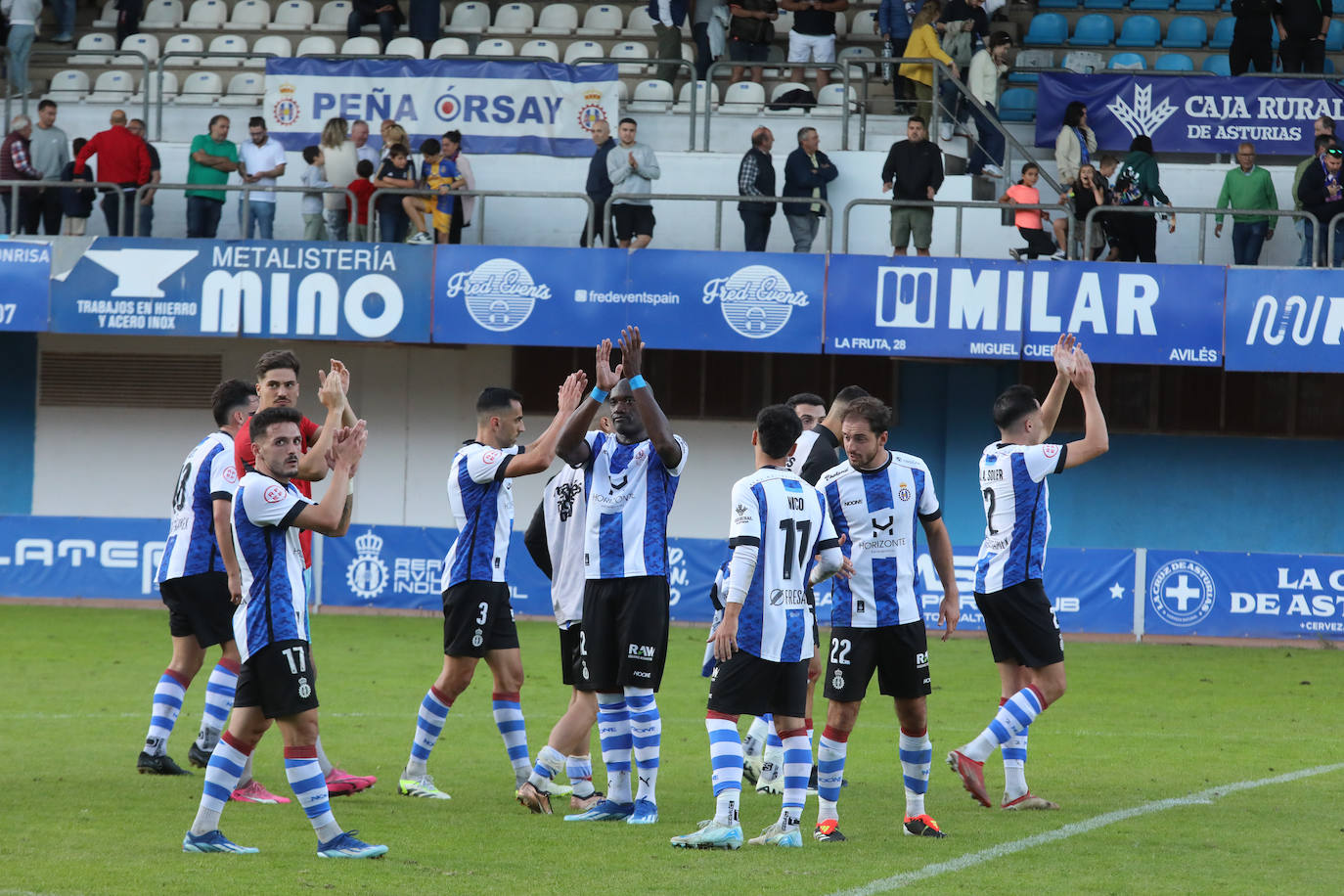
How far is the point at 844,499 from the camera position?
322 inches

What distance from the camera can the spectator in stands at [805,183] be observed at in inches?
802

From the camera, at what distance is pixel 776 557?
24.9ft

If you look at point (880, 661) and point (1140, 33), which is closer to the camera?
point (880, 661)

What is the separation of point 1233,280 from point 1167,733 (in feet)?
30.5

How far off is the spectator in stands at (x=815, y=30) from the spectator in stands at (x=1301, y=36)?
20.7 ft

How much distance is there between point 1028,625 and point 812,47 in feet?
52.6

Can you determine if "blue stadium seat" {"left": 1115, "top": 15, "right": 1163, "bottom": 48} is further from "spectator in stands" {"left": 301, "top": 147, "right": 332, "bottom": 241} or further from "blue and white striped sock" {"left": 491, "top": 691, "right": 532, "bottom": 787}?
"blue and white striped sock" {"left": 491, "top": 691, "right": 532, "bottom": 787}

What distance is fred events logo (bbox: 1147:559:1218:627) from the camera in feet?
61.5

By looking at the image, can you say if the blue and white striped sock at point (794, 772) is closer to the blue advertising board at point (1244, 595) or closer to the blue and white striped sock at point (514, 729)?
the blue and white striped sock at point (514, 729)

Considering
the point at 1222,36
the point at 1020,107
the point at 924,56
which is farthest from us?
the point at 1222,36

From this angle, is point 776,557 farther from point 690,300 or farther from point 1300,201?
point 1300,201

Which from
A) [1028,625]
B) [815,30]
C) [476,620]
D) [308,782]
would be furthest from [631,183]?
[308,782]

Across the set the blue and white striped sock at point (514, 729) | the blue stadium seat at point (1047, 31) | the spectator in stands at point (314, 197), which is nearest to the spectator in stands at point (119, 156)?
the spectator in stands at point (314, 197)

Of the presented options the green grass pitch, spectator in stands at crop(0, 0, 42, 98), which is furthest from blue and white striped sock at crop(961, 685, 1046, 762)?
spectator in stands at crop(0, 0, 42, 98)
